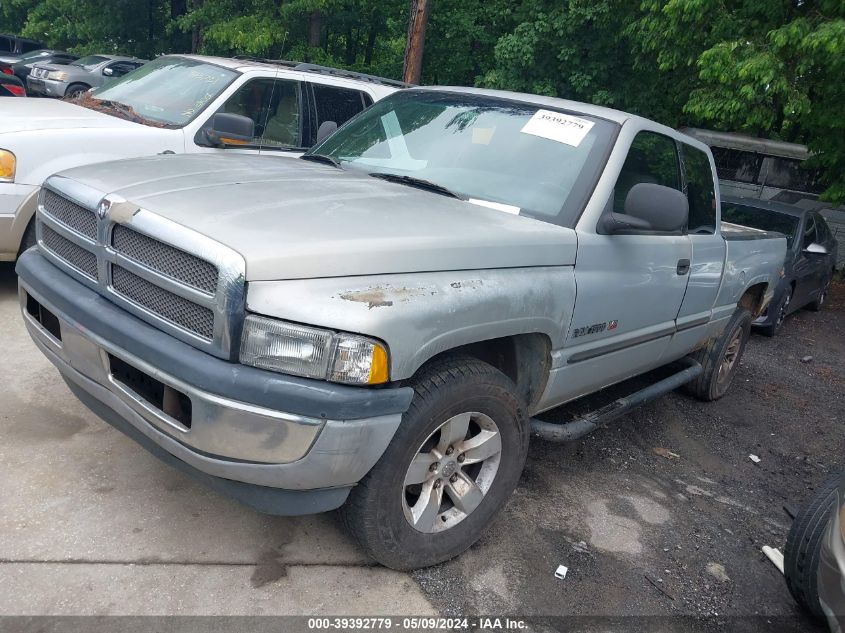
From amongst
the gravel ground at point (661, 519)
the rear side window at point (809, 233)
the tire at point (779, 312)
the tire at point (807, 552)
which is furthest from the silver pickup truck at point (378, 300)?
the rear side window at point (809, 233)

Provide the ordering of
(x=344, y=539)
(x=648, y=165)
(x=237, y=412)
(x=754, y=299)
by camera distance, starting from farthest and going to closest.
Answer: (x=754, y=299) < (x=648, y=165) < (x=344, y=539) < (x=237, y=412)

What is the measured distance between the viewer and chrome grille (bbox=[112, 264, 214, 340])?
7.62ft

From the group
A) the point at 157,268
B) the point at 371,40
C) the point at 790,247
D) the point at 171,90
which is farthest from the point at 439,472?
the point at 371,40

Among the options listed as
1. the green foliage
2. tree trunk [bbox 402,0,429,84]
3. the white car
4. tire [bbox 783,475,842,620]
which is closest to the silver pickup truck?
tire [bbox 783,475,842,620]

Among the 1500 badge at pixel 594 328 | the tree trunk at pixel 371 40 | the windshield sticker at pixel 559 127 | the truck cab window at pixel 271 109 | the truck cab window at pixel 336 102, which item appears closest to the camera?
the 1500 badge at pixel 594 328

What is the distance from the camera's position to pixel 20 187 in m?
4.85

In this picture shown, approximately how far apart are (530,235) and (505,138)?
0.86 metres

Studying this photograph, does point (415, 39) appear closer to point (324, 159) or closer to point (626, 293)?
point (324, 159)

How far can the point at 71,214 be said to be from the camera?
2914 mm

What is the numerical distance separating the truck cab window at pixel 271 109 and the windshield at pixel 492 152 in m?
2.44

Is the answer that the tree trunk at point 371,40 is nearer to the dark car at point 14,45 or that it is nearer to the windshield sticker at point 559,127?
the dark car at point 14,45

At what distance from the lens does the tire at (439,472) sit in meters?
2.54

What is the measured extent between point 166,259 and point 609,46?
39.9 feet

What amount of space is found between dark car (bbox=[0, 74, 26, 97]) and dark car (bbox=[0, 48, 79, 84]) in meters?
7.67
